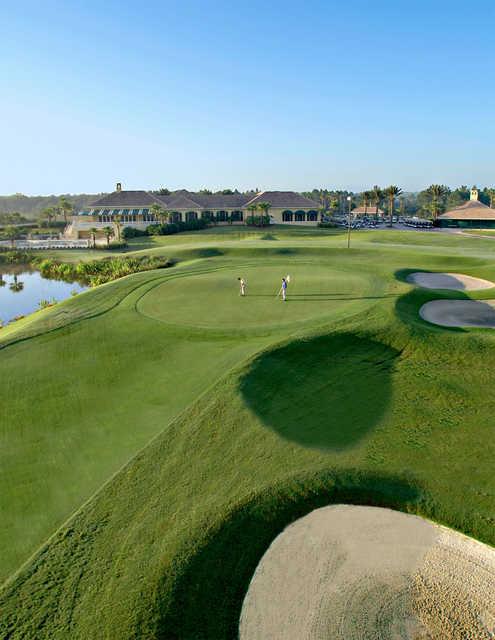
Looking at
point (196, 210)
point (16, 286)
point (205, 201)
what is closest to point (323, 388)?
point (16, 286)

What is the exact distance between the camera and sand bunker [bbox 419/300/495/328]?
25.9 metres

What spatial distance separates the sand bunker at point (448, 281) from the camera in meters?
34.8

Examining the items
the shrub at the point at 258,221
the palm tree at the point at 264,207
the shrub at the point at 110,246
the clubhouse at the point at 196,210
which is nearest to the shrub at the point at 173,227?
the clubhouse at the point at 196,210

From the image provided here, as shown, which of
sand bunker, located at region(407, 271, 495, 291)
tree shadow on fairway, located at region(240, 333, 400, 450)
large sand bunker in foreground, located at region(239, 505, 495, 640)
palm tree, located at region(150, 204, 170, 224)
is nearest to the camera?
large sand bunker in foreground, located at region(239, 505, 495, 640)

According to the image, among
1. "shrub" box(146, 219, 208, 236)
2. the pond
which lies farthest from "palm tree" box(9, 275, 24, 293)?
"shrub" box(146, 219, 208, 236)

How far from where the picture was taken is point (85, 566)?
969cm

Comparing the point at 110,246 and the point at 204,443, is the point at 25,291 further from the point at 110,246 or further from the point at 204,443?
the point at 204,443

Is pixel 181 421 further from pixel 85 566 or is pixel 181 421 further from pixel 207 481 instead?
pixel 85 566

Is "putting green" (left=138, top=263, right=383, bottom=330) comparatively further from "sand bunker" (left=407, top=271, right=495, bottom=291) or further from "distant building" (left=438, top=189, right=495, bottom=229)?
"distant building" (left=438, top=189, right=495, bottom=229)

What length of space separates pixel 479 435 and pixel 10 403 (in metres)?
16.6

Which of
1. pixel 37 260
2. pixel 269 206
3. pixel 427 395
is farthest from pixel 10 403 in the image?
pixel 269 206

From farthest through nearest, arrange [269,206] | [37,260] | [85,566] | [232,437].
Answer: [269,206] → [37,260] → [232,437] → [85,566]

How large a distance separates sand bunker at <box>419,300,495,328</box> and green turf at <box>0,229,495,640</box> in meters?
1.31

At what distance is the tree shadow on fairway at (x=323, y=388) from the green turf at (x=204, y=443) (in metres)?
0.07
